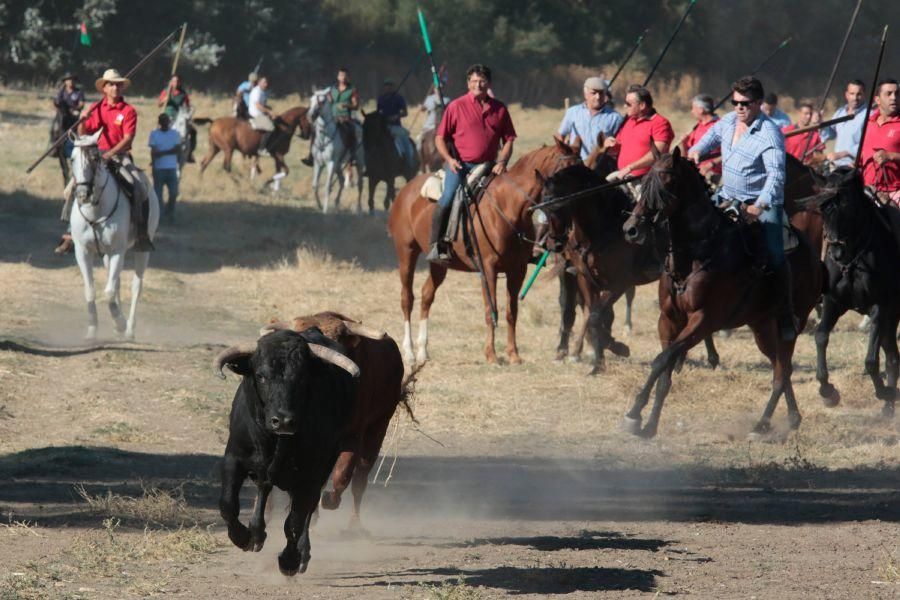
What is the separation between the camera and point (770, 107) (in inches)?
758

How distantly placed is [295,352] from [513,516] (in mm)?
2910

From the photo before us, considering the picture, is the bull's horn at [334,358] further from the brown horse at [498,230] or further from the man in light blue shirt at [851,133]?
the man in light blue shirt at [851,133]

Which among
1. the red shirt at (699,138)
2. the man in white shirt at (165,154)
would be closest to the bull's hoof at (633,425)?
the red shirt at (699,138)

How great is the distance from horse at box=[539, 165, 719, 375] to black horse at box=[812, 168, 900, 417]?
1576 millimetres

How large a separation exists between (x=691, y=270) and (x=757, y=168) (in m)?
0.99

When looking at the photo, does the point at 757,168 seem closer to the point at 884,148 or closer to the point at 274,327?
the point at 884,148

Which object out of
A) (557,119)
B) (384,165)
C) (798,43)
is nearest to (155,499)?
(384,165)

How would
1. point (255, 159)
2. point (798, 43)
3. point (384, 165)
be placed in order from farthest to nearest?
point (798, 43)
point (255, 159)
point (384, 165)

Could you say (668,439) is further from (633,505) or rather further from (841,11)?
(841,11)

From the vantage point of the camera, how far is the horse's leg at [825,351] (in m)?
13.5

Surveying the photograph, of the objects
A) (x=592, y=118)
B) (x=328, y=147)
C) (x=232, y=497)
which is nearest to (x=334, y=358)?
(x=232, y=497)

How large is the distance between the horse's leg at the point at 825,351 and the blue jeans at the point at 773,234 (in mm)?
1955

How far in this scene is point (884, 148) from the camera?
574 inches

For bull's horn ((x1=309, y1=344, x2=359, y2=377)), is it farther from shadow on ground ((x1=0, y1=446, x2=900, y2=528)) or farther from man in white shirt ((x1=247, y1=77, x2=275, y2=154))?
man in white shirt ((x1=247, y1=77, x2=275, y2=154))
